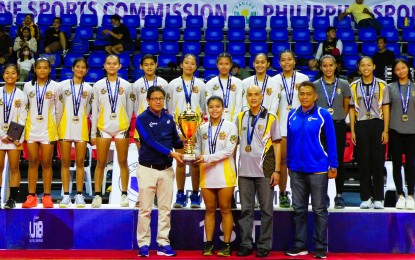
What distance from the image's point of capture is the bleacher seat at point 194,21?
1502 centimetres

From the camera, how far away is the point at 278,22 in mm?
15000

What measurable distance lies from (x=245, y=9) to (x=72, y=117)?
8.04 metres

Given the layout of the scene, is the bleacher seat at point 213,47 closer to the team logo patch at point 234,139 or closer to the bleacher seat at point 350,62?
the bleacher seat at point 350,62

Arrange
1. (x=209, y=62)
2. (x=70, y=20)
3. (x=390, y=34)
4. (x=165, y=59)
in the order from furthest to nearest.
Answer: (x=70, y=20), (x=390, y=34), (x=165, y=59), (x=209, y=62)

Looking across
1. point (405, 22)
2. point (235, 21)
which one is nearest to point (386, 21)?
point (405, 22)

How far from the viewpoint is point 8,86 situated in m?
8.00

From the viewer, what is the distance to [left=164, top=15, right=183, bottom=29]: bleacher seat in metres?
15.1

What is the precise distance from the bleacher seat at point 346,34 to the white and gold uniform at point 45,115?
26.3 ft

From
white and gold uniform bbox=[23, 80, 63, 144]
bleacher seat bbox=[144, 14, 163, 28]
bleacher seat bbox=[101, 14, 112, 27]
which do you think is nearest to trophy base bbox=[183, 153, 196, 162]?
white and gold uniform bbox=[23, 80, 63, 144]

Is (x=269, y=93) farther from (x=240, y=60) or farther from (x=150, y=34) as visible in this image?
(x=150, y=34)

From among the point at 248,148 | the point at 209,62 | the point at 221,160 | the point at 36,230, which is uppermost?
the point at 209,62

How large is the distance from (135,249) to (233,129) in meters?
1.67

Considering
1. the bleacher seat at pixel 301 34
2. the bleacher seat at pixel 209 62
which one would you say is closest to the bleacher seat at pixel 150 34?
the bleacher seat at pixel 209 62

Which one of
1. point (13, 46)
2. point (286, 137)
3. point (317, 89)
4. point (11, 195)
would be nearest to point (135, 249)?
point (11, 195)
